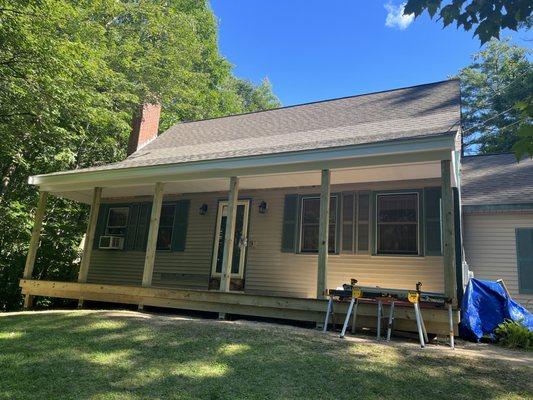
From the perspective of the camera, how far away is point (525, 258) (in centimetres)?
845

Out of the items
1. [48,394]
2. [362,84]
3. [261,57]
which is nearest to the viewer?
[48,394]

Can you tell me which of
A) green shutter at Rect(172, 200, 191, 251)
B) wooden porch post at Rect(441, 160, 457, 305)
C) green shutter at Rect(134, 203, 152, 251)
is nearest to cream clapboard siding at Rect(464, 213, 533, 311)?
wooden porch post at Rect(441, 160, 457, 305)

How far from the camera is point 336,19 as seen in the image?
1634cm

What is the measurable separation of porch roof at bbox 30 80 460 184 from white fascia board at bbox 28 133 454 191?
8 centimetres

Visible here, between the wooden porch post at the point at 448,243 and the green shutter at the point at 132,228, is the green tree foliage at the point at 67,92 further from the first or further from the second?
the wooden porch post at the point at 448,243

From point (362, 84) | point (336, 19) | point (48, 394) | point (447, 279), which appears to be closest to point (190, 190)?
point (447, 279)

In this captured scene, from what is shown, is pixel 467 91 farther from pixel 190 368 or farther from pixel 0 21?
pixel 190 368

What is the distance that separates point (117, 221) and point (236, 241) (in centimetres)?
387

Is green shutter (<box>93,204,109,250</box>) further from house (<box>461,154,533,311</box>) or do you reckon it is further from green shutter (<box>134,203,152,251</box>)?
house (<box>461,154,533,311</box>)

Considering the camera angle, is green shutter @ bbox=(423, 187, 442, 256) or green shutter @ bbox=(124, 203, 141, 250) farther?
green shutter @ bbox=(124, 203, 141, 250)

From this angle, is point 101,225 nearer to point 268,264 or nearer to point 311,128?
point 268,264

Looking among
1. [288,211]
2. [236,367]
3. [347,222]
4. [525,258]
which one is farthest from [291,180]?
[236,367]

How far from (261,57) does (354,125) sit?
27.8 meters

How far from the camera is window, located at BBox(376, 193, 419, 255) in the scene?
811cm
